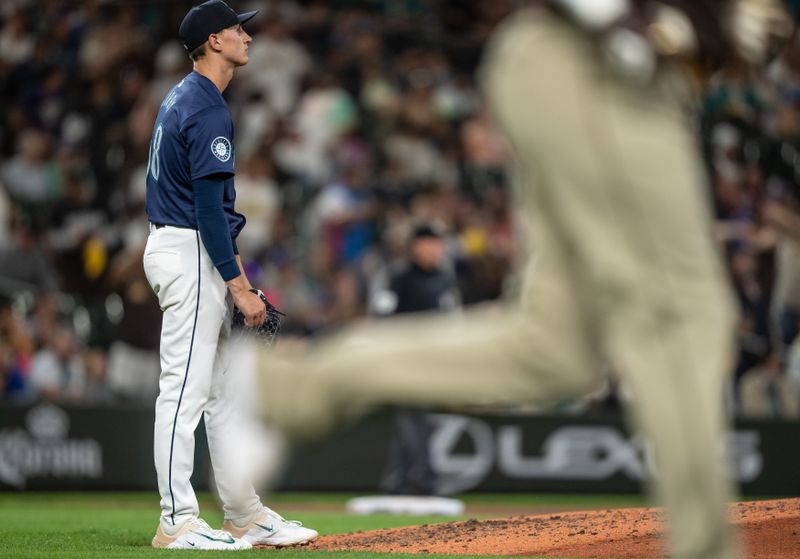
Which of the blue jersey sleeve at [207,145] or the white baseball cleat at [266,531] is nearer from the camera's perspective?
the blue jersey sleeve at [207,145]

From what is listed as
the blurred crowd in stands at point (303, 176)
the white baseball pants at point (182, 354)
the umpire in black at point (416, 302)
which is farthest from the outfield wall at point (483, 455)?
the white baseball pants at point (182, 354)

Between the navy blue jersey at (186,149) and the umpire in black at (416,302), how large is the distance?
229 inches

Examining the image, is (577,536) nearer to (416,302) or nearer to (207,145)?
(207,145)

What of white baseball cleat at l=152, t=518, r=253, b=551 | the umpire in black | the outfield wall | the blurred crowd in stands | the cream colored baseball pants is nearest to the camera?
the cream colored baseball pants

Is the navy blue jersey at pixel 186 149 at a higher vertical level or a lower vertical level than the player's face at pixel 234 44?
lower

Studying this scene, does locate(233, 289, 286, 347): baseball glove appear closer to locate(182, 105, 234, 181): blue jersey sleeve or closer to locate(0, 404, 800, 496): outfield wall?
locate(182, 105, 234, 181): blue jersey sleeve

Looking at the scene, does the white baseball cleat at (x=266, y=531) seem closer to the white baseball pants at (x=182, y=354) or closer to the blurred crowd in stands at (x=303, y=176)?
the white baseball pants at (x=182, y=354)

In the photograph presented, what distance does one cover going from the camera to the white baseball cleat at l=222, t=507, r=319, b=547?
667 centimetres

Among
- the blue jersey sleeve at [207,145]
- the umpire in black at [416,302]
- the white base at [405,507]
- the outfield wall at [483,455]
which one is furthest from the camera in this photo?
the outfield wall at [483,455]

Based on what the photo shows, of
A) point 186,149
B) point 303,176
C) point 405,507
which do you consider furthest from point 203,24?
point 303,176

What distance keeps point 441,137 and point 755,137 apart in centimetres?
391

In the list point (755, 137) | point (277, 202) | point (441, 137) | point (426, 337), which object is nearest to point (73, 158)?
point (277, 202)

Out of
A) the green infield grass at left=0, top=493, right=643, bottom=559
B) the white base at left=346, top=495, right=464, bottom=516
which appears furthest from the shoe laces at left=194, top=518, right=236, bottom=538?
the white base at left=346, top=495, right=464, bottom=516

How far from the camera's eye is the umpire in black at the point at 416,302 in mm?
12203
